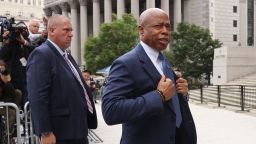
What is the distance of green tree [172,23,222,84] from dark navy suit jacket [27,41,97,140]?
151 feet

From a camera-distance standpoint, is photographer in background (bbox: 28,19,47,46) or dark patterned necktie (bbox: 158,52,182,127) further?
photographer in background (bbox: 28,19,47,46)

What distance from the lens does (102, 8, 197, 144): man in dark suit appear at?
3506 mm

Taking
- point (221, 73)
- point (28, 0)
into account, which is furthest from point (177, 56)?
point (28, 0)

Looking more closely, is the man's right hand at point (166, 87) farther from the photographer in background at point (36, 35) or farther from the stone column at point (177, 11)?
the stone column at point (177, 11)

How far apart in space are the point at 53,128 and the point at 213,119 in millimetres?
12374

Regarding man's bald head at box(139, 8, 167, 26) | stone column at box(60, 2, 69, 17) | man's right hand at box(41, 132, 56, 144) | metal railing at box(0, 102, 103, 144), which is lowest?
metal railing at box(0, 102, 103, 144)

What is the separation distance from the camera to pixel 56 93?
4.79 m

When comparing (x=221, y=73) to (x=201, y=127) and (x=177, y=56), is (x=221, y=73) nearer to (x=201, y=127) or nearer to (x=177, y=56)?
(x=177, y=56)

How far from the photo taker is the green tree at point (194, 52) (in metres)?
50.5

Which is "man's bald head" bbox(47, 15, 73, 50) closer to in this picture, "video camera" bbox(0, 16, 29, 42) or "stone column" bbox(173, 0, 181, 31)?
"video camera" bbox(0, 16, 29, 42)

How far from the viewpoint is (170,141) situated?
372 cm

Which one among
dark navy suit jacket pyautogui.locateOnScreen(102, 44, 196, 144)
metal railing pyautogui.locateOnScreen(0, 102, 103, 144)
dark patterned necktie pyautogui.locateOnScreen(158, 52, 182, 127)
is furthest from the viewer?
metal railing pyautogui.locateOnScreen(0, 102, 103, 144)

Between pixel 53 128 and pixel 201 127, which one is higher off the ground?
pixel 53 128

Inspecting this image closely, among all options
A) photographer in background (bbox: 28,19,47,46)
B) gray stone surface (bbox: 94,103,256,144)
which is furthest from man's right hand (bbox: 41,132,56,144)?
gray stone surface (bbox: 94,103,256,144)
